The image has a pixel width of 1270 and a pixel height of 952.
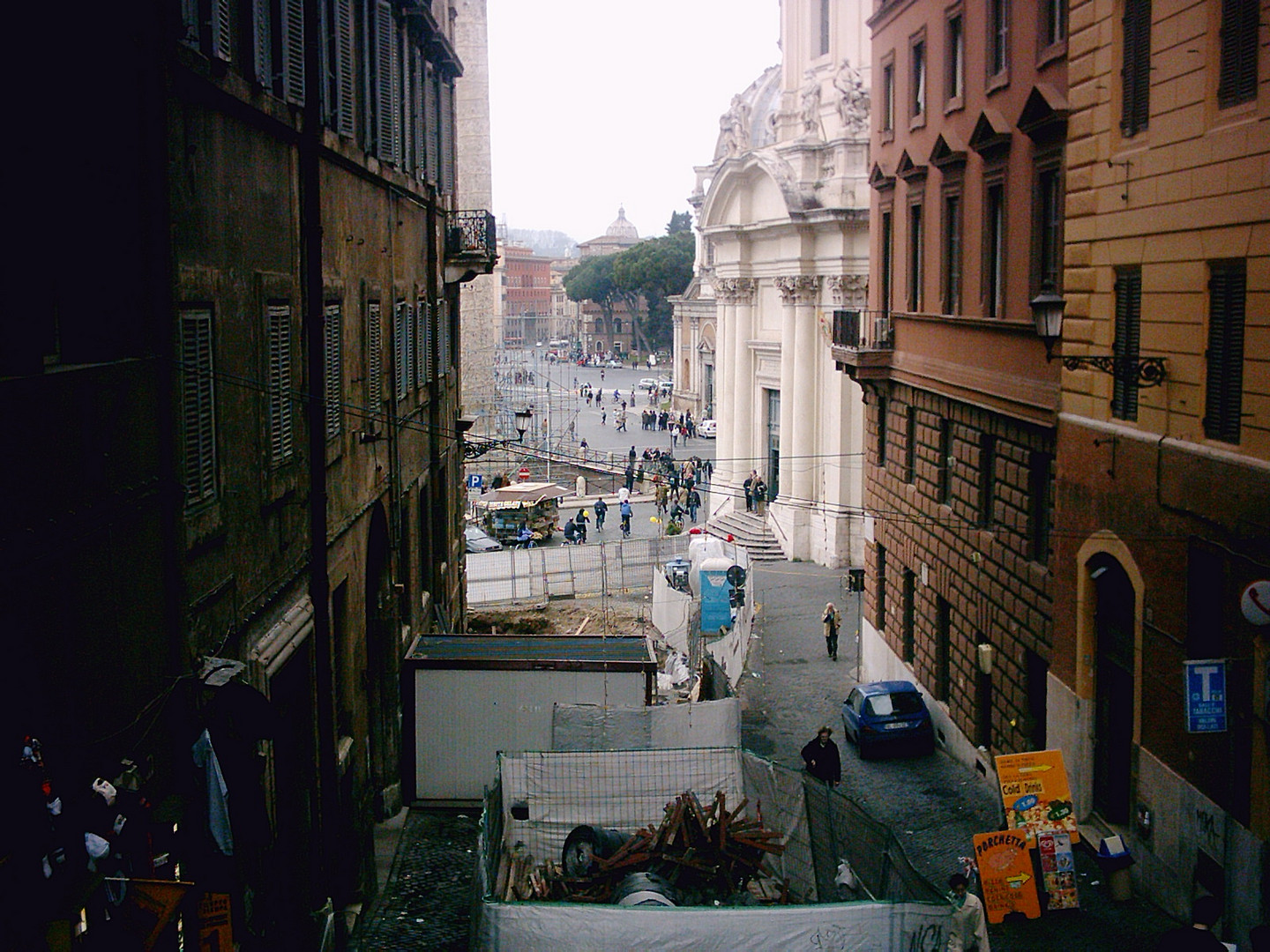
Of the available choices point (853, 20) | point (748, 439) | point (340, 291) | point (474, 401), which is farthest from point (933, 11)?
point (474, 401)

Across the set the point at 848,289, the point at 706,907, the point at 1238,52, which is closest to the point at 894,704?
the point at 1238,52

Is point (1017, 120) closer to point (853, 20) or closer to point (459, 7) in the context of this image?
point (853, 20)

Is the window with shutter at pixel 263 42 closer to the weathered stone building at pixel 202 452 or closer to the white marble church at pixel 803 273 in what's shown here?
the weathered stone building at pixel 202 452

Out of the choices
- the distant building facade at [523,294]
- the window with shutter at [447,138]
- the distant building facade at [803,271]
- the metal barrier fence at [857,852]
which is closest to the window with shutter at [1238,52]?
the metal barrier fence at [857,852]

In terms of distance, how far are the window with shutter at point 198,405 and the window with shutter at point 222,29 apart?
2.05 m

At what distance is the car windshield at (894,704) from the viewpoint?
2205 cm

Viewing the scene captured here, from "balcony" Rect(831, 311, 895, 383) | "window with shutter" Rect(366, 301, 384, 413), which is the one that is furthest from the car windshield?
"window with shutter" Rect(366, 301, 384, 413)

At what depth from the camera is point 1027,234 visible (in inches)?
730

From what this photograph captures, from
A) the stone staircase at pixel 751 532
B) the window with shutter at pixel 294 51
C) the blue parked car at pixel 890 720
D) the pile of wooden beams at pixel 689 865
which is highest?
the window with shutter at pixel 294 51

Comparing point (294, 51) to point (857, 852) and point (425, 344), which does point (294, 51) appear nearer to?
point (857, 852)

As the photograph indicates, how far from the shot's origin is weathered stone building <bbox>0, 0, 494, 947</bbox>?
7723mm

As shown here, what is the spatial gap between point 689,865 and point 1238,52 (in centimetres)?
916

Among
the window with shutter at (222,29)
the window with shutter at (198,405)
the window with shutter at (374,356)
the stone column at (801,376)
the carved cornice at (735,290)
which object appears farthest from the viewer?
the carved cornice at (735,290)

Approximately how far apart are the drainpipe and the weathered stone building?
0.03 m
